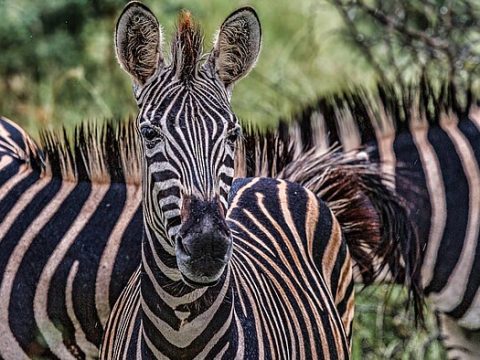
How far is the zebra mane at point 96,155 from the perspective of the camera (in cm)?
551

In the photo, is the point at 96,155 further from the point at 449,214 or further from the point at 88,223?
the point at 449,214

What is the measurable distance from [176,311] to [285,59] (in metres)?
7.56

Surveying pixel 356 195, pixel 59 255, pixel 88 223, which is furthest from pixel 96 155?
pixel 356 195

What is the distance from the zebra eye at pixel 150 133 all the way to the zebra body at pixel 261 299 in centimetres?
49

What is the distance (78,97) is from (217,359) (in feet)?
20.2

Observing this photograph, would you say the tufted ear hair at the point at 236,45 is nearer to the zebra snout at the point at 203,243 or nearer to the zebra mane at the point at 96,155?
the zebra snout at the point at 203,243

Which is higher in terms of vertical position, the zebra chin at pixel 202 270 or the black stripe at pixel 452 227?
the black stripe at pixel 452 227

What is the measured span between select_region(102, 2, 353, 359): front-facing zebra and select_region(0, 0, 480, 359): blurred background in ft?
7.19

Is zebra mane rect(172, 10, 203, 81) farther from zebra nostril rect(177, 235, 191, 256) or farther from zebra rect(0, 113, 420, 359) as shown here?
zebra rect(0, 113, 420, 359)

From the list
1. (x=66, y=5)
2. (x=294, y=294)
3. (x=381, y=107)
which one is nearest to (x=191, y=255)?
(x=294, y=294)

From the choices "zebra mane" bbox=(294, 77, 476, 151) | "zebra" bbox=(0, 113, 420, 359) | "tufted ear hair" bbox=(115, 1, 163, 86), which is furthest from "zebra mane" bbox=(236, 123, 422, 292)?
"tufted ear hair" bbox=(115, 1, 163, 86)

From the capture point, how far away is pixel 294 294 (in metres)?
4.66

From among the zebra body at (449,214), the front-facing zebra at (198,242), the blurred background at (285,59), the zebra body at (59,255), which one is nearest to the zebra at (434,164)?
the zebra body at (449,214)

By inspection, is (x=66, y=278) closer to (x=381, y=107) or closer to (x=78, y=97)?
(x=381, y=107)
